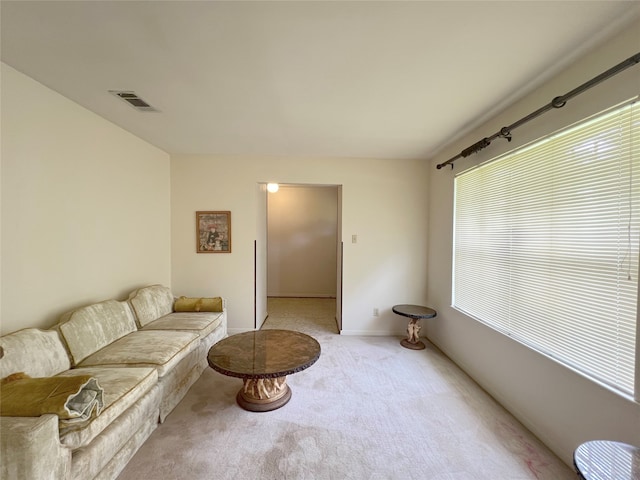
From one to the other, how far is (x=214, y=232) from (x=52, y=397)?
2627 millimetres

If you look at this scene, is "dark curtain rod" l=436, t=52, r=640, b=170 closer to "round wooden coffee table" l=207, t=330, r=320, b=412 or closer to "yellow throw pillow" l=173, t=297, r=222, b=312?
"round wooden coffee table" l=207, t=330, r=320, b=412

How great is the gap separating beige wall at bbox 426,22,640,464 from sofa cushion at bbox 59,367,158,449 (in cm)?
283

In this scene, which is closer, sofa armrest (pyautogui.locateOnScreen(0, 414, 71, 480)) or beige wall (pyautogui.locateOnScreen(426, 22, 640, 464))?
sofa armrest (pyautogui.locateOnScreen(0, 414, 71, 480))

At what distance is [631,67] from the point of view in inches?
52.0

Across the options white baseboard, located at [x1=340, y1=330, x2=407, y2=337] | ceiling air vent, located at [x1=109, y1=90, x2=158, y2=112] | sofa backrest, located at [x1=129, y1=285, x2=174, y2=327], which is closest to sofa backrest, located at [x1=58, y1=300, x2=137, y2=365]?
sofa backrest, located at [x1=129, y1=285, x2=174, y2=327]

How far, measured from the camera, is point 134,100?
2.16 meters

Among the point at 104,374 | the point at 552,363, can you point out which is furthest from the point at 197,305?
the point at 552,363

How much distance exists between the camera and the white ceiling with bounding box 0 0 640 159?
1278 millimetres

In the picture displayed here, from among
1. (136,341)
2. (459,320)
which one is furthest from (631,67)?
(136,341)

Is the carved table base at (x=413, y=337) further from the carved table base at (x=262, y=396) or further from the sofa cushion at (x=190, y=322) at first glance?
the sofa cushion at (x=190, y=322)

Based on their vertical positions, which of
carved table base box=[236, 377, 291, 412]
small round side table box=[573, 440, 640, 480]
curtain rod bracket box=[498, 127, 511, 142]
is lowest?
carved table base box=[236, 377, 291, 412]

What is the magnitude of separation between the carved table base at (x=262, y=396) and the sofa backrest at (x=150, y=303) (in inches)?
55.1

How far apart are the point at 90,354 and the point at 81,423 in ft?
3.08

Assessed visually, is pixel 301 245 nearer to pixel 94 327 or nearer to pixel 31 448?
pixel 94 327
